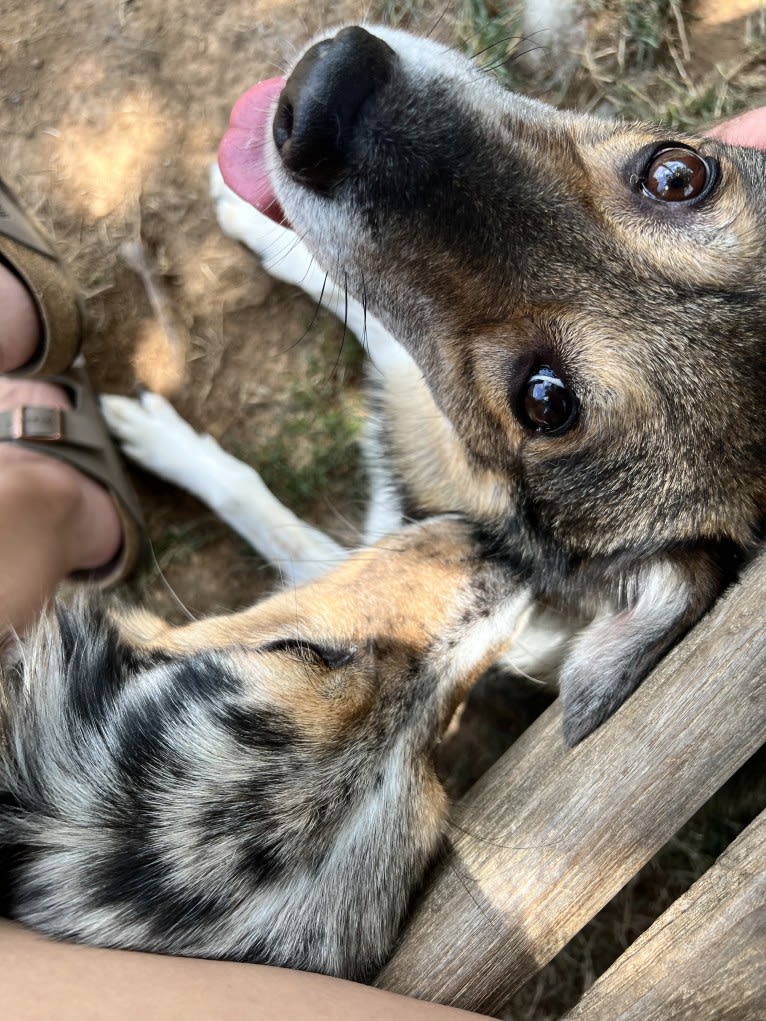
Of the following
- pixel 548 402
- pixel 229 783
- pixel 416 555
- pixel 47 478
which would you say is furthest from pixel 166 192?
pixel 229 783

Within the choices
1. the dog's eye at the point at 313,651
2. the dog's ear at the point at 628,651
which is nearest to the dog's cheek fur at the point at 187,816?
the dog's eye at the point at 313,651

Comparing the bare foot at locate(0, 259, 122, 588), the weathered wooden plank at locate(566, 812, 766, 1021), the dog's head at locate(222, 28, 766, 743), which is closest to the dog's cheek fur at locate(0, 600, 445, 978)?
the weathered wooden plank at locate(566, 812, 766, 1021)

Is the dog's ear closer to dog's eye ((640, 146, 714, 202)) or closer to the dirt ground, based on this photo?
dog's eye ((640, 146, 714, 202))

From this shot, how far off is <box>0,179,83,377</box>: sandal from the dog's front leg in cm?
31

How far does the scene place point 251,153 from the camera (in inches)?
98.3

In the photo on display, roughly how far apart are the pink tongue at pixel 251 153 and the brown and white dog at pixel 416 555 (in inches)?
4.2

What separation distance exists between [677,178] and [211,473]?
193 centimetres

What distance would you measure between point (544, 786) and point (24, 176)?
3.00 metres

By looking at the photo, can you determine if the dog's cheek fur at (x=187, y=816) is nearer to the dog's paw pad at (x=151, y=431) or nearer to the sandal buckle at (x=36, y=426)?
the sandal buckle at (x=36, y=426)

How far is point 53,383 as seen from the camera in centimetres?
306

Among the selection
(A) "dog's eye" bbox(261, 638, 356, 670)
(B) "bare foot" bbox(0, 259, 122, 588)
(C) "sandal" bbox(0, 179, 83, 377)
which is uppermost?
(A) "dog's eye" bbox(261, 638, 356, 670)

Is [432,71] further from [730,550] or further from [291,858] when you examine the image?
[291,858]

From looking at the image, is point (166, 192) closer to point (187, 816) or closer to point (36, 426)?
point (36, 426)

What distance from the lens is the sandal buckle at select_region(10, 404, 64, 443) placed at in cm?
289
